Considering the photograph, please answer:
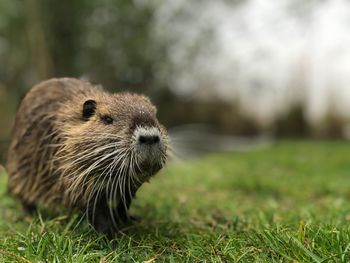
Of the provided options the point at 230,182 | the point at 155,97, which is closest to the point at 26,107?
the point at 230,182

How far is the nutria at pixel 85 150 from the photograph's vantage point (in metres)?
2.40

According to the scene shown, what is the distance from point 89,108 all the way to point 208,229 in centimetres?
106

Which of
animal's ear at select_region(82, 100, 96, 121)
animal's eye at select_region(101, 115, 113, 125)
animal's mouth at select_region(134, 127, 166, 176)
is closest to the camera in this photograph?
animal's mouth at select_region(134, 127, 166, 176)

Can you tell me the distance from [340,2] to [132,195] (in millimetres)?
11368

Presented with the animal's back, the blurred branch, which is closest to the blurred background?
the blurred branch

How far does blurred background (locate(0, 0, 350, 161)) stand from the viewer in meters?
12.2

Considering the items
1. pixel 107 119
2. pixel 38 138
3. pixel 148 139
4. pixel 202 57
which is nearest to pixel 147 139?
pixel 148 139

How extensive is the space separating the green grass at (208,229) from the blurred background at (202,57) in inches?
296

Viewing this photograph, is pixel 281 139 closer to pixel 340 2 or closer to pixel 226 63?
pixel 226 63

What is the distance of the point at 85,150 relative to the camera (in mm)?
2541

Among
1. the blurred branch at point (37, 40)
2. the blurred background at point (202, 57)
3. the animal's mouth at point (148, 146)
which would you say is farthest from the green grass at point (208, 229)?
the blurred background at point (202, 57)

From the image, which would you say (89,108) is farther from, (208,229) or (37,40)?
(37,40)

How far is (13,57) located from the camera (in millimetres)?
14188

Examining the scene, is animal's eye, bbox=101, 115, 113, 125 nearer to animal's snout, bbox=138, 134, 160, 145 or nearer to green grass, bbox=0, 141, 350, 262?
animal's snout, bbox=138, 134, 160, 145
